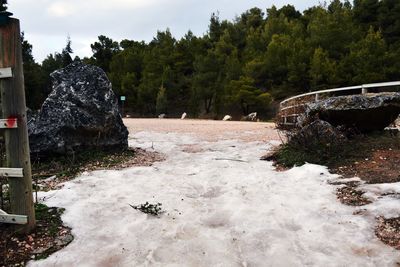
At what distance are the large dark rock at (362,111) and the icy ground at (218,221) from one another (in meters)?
1.74

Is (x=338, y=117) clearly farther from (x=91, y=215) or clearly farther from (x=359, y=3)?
(x=359, y=3)

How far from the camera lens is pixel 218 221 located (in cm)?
389

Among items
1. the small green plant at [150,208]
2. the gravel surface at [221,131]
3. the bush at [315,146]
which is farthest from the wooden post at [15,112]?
the gravel surface at [221,131]

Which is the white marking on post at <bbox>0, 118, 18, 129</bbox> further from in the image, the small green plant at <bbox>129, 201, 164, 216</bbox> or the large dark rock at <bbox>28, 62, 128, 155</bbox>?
the large dark rock at <bbox>28, 62, 128, 155</bbox>

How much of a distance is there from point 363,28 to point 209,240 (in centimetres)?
4170

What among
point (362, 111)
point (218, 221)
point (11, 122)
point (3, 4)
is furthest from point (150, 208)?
point (3, 4)

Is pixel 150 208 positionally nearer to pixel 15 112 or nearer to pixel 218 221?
pixel 218 221

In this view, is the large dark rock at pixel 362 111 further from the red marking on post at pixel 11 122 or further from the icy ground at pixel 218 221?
the red marking on post at pixel 11 122

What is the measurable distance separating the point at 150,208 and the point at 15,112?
1.72 metres

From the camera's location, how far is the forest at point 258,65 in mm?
32125

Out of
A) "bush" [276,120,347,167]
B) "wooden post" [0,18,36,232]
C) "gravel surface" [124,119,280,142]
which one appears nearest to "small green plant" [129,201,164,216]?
"wooden post" [0,18,36,232]

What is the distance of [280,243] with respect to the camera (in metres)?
3.35

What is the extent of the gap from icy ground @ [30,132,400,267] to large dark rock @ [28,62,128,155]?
1417 mm

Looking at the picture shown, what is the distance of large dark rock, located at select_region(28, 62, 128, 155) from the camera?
652 centimetres
